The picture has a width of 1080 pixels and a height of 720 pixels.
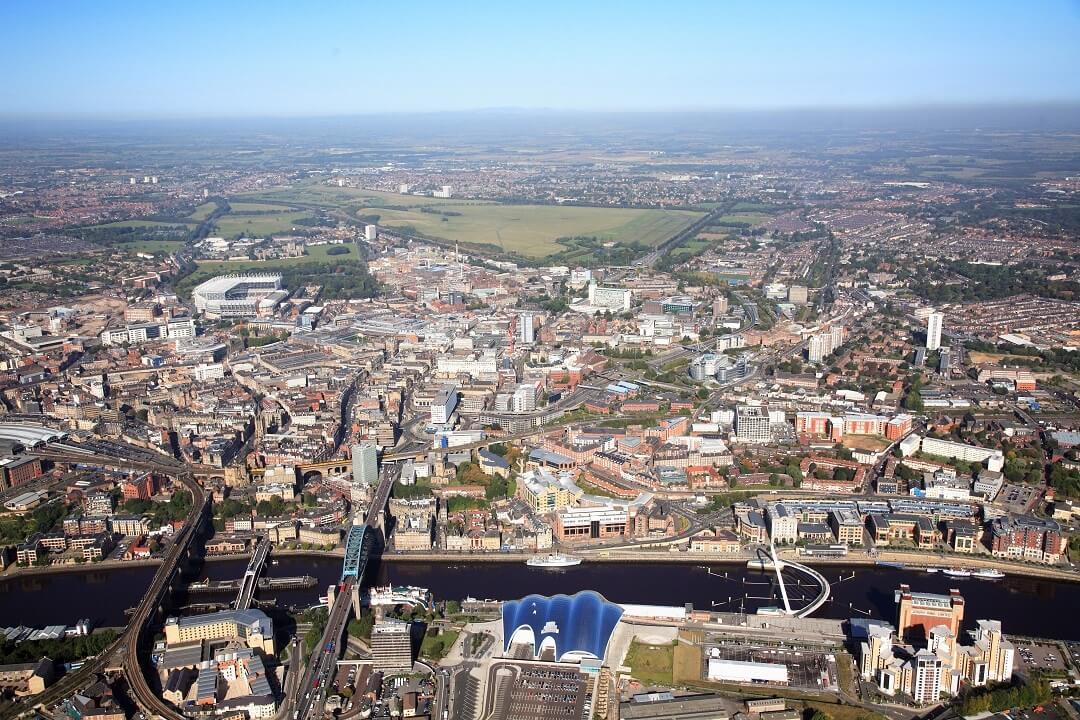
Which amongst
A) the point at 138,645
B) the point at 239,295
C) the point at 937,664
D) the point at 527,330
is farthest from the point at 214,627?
the point at 239,295

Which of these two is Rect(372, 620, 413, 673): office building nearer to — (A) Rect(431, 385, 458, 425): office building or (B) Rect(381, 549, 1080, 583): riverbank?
(B) Rect(381, 549, 1080, 583): riverbank

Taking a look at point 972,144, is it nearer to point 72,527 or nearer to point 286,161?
point 286,161

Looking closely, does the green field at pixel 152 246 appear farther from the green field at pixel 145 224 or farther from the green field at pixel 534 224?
the green field at pixel 534 224

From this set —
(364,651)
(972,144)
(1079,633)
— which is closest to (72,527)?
(364,651)

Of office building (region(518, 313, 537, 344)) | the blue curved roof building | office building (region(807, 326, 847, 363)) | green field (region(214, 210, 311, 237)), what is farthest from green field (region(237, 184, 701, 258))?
the blue curved roof building

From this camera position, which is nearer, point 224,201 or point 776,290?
point 776,290

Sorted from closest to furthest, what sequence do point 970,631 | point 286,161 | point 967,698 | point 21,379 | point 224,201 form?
1. point 967,698
2. point 970,631
3. point 21,379
4. point 224,201
5. point 286,161

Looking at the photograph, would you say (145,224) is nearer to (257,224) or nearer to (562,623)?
(257,224)

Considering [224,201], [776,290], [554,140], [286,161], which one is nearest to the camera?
[776,290]
